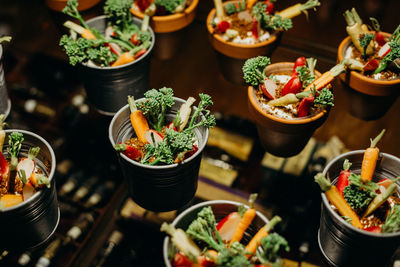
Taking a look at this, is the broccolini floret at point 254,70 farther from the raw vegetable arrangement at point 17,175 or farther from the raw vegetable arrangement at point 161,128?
the raw vegetable arrangement at point 17,175

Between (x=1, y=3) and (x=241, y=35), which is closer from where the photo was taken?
(x=241, y=35)

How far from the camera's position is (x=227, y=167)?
5.93 feet

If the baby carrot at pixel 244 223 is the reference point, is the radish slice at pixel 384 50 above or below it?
above

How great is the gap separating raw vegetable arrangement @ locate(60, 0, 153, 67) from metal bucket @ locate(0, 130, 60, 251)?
0.39 meters

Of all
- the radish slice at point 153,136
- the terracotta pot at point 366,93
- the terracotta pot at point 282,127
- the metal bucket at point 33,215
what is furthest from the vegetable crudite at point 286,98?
the metal bucket at point 33,215

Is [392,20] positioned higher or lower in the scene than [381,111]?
higher

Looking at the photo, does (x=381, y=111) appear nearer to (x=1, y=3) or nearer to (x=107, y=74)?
(x=107, y=74)

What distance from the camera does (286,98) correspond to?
1404 millimetres

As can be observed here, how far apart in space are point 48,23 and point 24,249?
163 centimetres

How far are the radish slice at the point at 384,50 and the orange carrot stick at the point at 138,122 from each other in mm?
960

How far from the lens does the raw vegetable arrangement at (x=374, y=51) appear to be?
151 cm

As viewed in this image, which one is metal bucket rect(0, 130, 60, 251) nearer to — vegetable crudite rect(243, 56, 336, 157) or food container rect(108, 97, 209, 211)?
food container rect(108, 97, 209, 211)

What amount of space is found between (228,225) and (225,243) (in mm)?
55

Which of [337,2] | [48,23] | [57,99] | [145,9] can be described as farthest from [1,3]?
[337,2]
